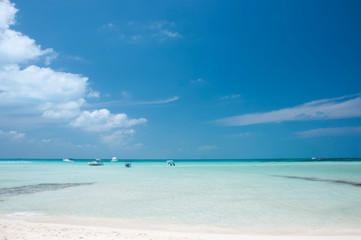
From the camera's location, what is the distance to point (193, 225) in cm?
816

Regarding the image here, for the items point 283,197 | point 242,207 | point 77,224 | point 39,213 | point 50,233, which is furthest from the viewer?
point 283,197

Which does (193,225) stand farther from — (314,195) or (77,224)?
(314,195)

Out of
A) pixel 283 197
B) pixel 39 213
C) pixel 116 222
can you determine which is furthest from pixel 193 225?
pixel 283 197

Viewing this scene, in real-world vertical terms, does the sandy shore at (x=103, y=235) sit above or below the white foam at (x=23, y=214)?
above

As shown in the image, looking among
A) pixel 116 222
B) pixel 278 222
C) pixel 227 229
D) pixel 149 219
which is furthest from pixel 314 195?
pixel 116 222

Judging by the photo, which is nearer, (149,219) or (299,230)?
(299,230)

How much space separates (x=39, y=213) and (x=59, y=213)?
761 mm

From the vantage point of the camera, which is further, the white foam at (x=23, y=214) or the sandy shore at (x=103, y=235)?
the white foam at (x=23, y=214)

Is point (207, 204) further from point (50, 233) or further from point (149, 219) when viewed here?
point (50, 233)

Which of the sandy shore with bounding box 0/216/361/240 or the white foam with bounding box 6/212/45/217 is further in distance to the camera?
the white foam with bounding box 6/212/45/217

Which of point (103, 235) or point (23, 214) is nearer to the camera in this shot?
point (103, 235)

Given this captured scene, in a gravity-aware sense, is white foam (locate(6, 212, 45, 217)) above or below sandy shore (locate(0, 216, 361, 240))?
below

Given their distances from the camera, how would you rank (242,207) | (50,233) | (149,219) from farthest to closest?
(242,207) → (149,219) → (50,233)

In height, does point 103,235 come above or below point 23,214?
above
